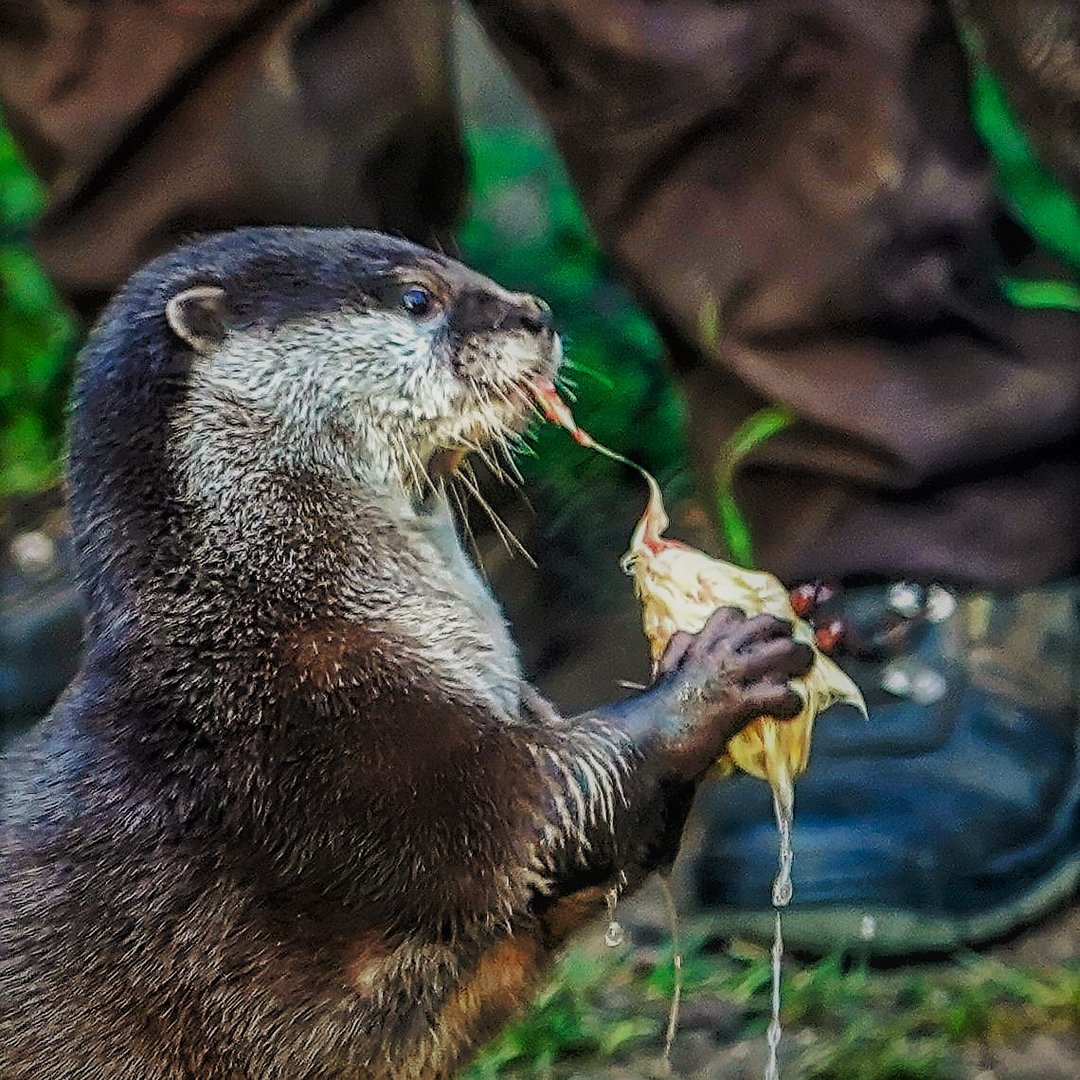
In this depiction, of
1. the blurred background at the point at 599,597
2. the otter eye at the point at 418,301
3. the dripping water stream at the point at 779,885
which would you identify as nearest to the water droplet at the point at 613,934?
the blurred background at the point at 599,597

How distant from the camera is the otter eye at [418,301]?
3.78 ft

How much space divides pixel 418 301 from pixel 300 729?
11.8 inches

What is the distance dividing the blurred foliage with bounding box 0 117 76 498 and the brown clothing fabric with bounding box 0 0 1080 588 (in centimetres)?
10

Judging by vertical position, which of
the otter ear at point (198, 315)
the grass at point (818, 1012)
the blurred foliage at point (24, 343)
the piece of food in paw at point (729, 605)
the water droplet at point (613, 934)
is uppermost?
the otter ear at point (198, 315)

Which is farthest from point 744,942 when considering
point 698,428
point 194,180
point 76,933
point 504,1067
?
point 194,180

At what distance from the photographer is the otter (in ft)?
3.55

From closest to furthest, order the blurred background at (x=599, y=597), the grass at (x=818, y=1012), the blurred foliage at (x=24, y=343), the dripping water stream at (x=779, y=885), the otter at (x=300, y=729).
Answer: the otter at (x=300, y=729) < the dripping water stream at (x=779, y=885) < the blurred background at (x=599, y=597) < the grass at (x=818, y=1012) < the blurred foliage at (x=24, y=343)

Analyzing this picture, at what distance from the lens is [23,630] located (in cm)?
162

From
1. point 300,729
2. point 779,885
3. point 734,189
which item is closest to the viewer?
point 300,729

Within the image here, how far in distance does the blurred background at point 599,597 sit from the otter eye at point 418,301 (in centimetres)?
12

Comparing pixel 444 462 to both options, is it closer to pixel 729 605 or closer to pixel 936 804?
pixel 729 605

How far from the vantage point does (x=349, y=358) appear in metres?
1.14

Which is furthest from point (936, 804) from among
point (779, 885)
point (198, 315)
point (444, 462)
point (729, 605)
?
point (198, 315)

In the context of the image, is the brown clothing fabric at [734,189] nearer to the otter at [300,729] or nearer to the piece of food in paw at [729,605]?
the otter at [300,729]
